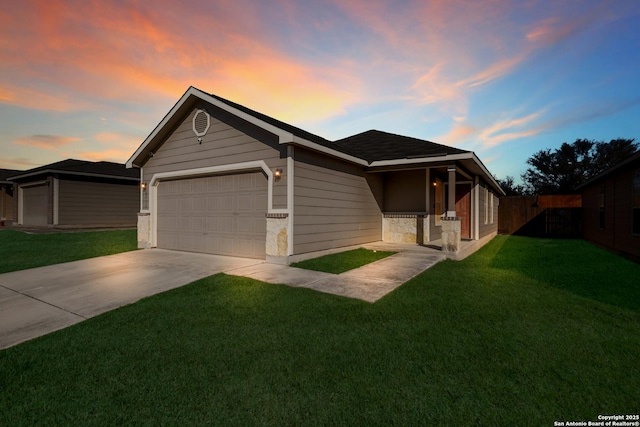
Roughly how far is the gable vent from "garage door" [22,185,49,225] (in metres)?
13.9

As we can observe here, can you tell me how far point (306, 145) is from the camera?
293 inches

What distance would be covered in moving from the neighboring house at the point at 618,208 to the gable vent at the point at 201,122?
1207 centimetres

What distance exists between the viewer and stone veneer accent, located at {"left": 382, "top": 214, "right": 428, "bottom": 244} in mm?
10656

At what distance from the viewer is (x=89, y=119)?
11992 mm

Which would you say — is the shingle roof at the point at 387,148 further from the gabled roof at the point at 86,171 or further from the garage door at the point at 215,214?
the gabled roof at the point at 86,171

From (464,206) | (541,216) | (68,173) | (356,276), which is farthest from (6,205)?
(541,216)

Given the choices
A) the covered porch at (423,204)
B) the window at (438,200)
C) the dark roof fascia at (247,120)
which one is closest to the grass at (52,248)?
the dark roof fascia at (247,120)

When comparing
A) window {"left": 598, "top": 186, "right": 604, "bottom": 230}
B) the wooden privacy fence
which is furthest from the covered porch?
the wooden privacy fence

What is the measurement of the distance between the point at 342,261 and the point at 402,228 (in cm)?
432

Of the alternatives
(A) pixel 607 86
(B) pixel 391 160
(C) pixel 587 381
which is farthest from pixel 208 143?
(A) pixel 607 86

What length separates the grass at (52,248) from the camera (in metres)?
7.90

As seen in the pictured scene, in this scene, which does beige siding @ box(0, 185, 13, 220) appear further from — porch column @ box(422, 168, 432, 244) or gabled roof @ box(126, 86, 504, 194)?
Answer: porch column @ box(422, 168, 432, 244)

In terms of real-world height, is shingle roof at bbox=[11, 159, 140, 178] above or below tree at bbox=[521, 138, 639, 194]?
below

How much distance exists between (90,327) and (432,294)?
193 inches
